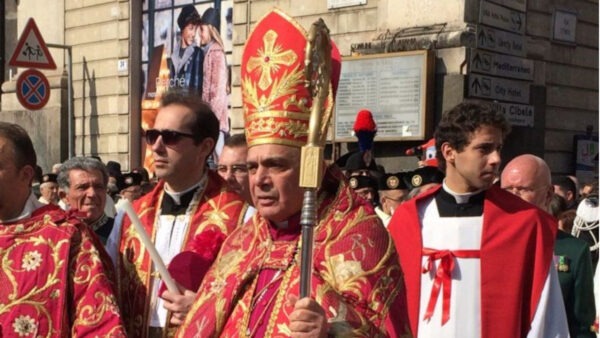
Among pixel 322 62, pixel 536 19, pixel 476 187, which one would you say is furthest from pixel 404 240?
pixel 536 19

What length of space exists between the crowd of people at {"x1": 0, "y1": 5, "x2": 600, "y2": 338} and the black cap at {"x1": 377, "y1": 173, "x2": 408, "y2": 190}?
98.6 inches

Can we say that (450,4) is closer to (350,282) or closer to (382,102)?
(382,102)

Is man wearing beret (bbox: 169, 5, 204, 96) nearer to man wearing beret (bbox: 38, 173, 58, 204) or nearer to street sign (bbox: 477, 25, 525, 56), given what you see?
street sign (bbox: 477, 25, 525, 56)

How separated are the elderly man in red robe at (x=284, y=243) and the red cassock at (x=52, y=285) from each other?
321 millimetres

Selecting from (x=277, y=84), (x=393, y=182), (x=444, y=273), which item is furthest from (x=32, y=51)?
(x=277, y=84)

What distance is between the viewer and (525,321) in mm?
4723

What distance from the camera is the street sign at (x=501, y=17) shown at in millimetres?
12641

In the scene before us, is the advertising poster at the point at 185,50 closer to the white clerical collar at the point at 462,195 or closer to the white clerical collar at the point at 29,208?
the white clerical collar at the point at 462,195

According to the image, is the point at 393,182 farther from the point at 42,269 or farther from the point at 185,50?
the point at 185,50

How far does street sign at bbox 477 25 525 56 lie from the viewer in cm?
1252

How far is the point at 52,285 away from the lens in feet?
12.3

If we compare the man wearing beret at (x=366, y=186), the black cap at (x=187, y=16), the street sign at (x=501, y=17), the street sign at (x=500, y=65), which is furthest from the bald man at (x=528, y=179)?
the black cap at (x=187, y=16)

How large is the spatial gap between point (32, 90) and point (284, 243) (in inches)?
378

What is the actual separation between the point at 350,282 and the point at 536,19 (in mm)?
11565
